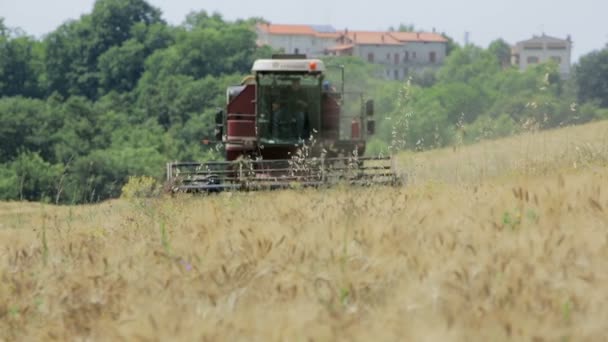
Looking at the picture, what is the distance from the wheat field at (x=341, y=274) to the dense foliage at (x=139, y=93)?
3622 inches

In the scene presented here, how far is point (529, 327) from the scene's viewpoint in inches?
189

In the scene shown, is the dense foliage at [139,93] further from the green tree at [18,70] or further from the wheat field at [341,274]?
the wheat field at [341,274]

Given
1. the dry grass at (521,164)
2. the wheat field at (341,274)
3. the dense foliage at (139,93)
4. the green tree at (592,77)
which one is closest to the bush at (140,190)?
the wheat field at (341,274)

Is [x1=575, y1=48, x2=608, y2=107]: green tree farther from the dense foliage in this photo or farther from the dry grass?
the dry grass

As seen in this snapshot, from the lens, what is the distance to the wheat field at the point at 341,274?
16.9 feet

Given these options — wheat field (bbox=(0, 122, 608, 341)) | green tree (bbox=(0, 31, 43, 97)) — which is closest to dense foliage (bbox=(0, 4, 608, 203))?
green tree (bbox=(0, 31, 43, 97))

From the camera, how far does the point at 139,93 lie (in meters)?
158

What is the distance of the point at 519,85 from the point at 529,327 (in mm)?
196996

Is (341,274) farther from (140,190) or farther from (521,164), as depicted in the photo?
(521,164)

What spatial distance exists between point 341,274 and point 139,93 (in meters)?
154

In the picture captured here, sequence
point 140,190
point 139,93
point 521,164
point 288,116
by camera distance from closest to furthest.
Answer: point 140,190 → point 521,164 → point 288,116 → point 139,93

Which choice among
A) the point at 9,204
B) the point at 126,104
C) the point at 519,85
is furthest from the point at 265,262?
the point at 519,85

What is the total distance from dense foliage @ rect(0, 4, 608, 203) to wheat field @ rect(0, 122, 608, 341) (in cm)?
9200

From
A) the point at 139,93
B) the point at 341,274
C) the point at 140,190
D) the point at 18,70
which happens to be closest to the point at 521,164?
the point at 140,190
